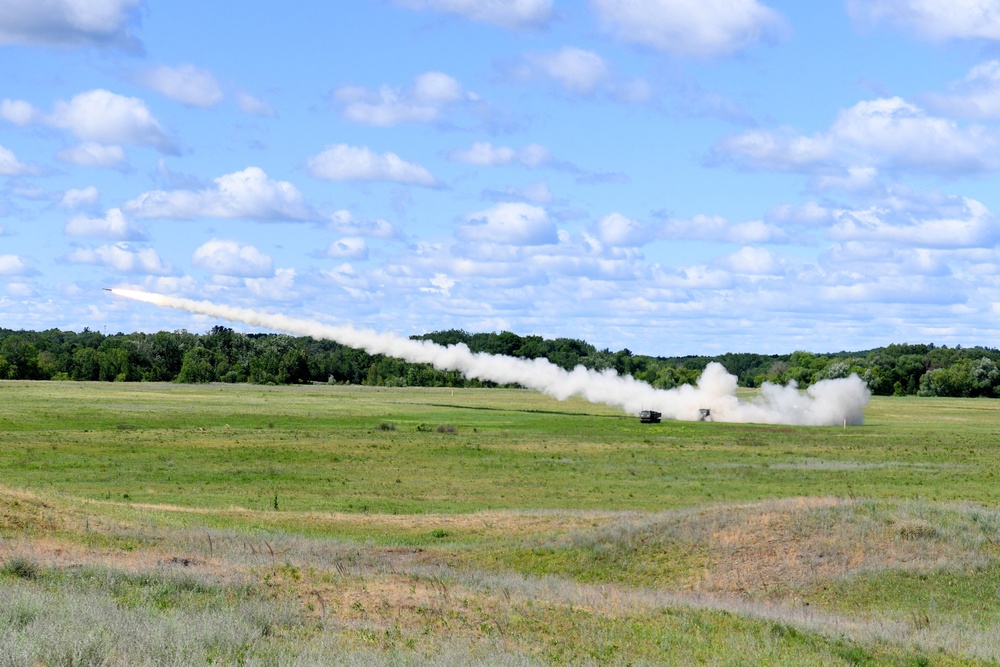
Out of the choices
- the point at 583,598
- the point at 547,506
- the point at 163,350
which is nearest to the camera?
the point at 583,598

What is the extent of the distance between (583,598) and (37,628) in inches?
453

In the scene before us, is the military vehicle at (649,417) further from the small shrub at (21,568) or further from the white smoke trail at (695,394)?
the small shrub at (21,568)

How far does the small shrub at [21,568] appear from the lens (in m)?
21.4

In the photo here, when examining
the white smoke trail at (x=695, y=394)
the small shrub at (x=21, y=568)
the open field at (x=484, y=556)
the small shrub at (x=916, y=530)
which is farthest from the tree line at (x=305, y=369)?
the small shrub at (x=21, y=568)

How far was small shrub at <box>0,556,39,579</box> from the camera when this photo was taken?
21.4 m

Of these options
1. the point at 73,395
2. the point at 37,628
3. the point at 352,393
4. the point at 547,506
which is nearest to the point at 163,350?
the point at 352,393

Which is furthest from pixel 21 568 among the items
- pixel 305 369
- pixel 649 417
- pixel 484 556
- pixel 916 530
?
pixel 305 369

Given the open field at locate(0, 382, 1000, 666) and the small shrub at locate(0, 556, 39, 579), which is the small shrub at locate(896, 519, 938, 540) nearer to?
the open field at locate(0, 382, 1000, 666)

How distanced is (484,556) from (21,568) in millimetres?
14255

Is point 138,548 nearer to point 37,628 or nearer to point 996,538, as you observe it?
point 37,628

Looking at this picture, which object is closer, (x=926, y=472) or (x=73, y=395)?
(x=926, y=472)

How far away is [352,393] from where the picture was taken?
6137 inches

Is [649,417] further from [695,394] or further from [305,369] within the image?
[305,369]

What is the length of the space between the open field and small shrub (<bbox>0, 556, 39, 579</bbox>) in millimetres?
94
